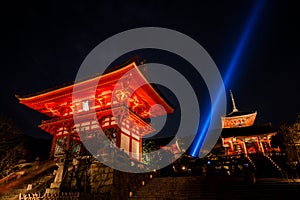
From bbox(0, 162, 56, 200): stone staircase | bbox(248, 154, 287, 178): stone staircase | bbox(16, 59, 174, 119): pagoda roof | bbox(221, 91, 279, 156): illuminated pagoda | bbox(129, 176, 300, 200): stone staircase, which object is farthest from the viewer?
bbox(221, 91, 279, 156): illuminated pagoda

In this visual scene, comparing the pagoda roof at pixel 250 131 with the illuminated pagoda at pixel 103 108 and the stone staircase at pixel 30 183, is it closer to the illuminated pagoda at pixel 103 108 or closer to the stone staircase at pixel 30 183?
the illuminated pagoda at pixel 103 108

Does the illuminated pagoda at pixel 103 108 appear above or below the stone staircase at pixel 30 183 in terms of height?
above

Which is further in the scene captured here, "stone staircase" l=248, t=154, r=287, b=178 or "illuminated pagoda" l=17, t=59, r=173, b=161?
"illuminated pagoda" l=17, t=59, r=173, b=161

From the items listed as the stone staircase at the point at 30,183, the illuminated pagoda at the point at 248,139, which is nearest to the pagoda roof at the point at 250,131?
the illuminated pagoda at the point at 248,139

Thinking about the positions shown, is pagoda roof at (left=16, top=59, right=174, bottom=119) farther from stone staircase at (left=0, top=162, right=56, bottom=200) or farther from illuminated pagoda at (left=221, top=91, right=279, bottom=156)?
illuminated pagoda at (left=221, top=91, right=279, bottom=156)

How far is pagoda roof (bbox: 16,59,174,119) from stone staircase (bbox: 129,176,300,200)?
28.9 feet

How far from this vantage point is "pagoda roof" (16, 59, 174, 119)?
1809 centimetres

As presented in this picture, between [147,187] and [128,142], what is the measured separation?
21.7 feet

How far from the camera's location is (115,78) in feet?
60.0

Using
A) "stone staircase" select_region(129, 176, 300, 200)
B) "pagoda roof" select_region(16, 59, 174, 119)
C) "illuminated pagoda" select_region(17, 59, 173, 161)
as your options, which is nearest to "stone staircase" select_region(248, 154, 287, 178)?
"stone staircase" select_region(129, 176, 300, 200)

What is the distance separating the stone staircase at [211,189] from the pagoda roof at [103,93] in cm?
882

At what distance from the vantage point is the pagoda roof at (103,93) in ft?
59.4

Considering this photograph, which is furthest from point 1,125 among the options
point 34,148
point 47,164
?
point 34,148

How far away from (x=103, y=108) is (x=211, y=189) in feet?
39.1
